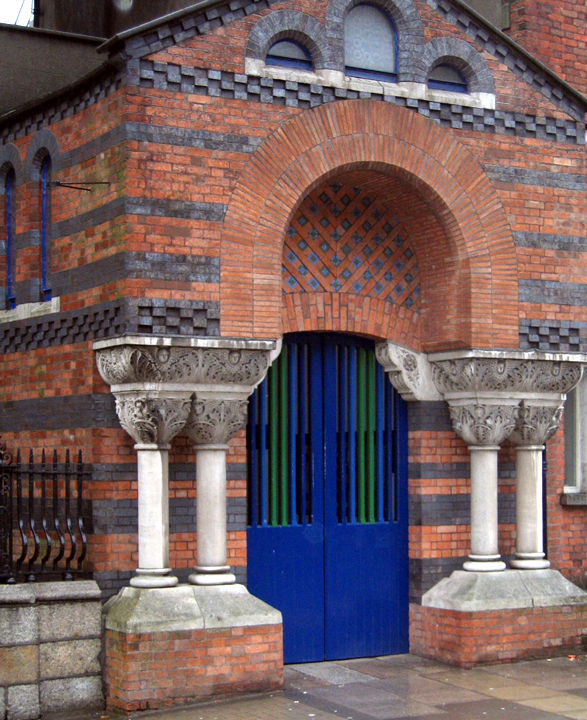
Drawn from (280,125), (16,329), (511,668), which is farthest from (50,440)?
(511,668)

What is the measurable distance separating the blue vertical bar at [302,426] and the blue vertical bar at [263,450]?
1.32ft

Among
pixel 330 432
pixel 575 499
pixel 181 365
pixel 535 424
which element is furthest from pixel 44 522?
pixel 575 499

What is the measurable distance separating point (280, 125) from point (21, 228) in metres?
2.80

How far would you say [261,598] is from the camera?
1124 centimetres

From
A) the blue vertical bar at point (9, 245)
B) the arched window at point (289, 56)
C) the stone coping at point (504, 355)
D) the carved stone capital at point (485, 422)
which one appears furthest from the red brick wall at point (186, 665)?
the arched window at point (289, 56)

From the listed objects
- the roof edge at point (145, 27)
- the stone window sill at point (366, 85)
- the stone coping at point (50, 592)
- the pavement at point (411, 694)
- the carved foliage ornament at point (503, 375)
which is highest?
the roof edge at point (145, 27)

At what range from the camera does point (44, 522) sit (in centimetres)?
1055

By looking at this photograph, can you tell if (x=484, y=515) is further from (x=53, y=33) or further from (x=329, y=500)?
(x=53, y=33)

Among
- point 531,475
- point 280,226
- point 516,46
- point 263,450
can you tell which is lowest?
point 531,475

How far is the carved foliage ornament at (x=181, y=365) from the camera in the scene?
10016 mm

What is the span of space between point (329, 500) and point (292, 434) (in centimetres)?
75

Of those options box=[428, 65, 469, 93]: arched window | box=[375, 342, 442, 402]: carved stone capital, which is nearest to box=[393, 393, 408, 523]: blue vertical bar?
box=[375, 342, 442, 402]: carved stone capital

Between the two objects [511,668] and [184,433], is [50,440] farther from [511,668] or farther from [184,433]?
[511,668]

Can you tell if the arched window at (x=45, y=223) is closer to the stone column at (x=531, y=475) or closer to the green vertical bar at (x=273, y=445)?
the green vertical bar at (x=273, y=445)
